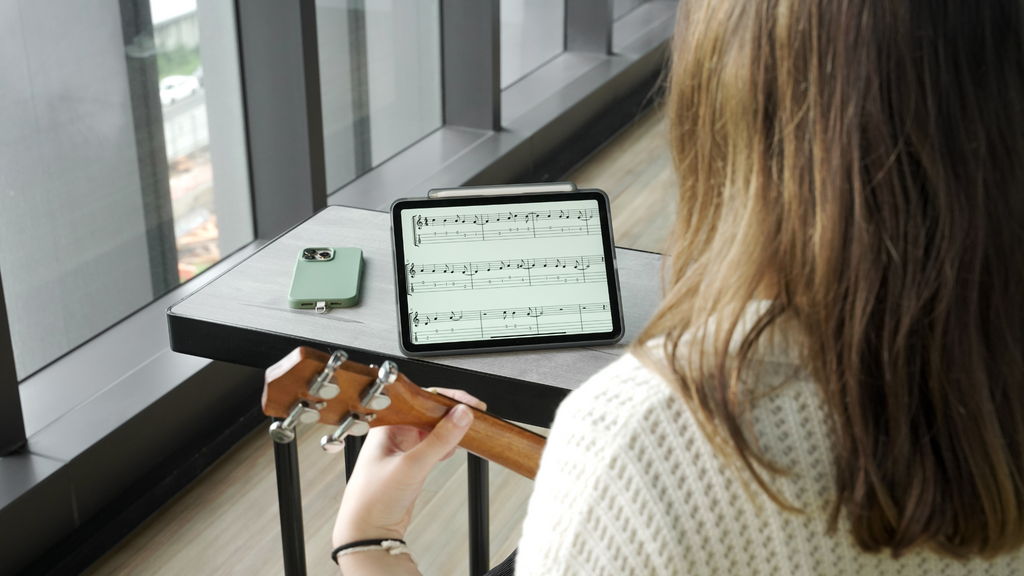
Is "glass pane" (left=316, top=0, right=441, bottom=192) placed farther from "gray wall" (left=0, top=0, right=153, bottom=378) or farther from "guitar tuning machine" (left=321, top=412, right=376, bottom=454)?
"guitar tuning machine" (left=321, top=412, right=376, bottom=454)

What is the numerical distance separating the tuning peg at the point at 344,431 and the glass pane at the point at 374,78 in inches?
66.4

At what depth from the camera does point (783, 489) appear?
1.71 ft

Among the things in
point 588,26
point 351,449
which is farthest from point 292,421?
point 588,26

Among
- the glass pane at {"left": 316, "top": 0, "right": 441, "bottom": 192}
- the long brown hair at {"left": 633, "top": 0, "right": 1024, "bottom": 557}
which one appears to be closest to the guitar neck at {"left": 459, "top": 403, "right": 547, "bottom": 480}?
the long brown hair at {"left": 633, "top": 0, "right": 1024, "bottom": 557}

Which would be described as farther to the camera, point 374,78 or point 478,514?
point 374,78

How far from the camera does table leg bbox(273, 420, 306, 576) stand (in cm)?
108

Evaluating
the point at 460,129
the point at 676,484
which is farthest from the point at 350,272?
the point at 460,129

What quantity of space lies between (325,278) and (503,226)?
0.74 feet

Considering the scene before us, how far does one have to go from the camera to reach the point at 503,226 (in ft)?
3.53

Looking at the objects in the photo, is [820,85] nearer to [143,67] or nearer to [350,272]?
[350,272]

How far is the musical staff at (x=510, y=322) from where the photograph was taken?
1.03 meters

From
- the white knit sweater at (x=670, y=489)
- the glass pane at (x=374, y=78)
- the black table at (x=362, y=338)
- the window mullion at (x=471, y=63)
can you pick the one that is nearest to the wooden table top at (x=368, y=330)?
the black table at (x=362, y=338)

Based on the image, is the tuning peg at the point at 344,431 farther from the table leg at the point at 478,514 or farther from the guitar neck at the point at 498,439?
the table leg at the point at 478,514

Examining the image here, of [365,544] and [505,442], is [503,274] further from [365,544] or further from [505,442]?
[365,544]
